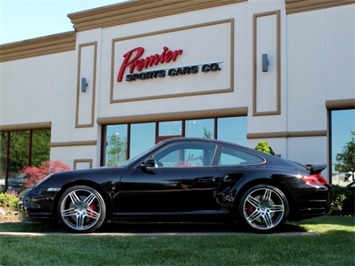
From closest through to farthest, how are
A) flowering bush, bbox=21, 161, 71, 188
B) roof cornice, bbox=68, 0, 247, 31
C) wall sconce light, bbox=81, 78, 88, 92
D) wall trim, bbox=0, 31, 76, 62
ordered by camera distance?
flowering bush, bbox=21, 161, 71, 188
roof cornice, bbox=68, 0, 247, 31
wall sconce light, bbox=81, 78, 88, 92
wall trim, bbox=0, 31, 76, 62

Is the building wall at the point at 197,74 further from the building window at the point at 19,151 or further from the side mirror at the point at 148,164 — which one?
the side mirror at the point at 148,164

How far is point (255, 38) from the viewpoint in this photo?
13.5m

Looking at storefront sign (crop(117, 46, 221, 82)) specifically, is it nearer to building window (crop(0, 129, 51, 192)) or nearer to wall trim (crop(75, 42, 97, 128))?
wall trim (crop(75, 42, 97, 128))

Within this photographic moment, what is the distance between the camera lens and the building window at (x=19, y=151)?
17.6m

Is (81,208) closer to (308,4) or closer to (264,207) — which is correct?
(264,207)

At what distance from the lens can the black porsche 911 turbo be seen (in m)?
5.83

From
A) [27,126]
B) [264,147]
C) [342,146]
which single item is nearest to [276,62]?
[264,147]

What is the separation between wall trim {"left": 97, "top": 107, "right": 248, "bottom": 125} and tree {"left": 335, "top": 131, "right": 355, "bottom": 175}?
9.50 feet

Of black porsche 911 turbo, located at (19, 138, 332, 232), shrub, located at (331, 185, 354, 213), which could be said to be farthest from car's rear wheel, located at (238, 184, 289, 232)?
shrub, located at (331, 185, 354, 213)

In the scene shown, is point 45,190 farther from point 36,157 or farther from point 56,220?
point 36,157

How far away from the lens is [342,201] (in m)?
11.1

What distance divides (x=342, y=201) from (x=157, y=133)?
6.39m

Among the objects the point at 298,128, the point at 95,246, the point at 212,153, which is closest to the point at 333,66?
the point at 298,128

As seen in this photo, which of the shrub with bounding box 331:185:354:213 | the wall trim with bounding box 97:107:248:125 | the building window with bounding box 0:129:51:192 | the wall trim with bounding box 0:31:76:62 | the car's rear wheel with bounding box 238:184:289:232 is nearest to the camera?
the car's rear wheel with bounding box 238:184:289:232
